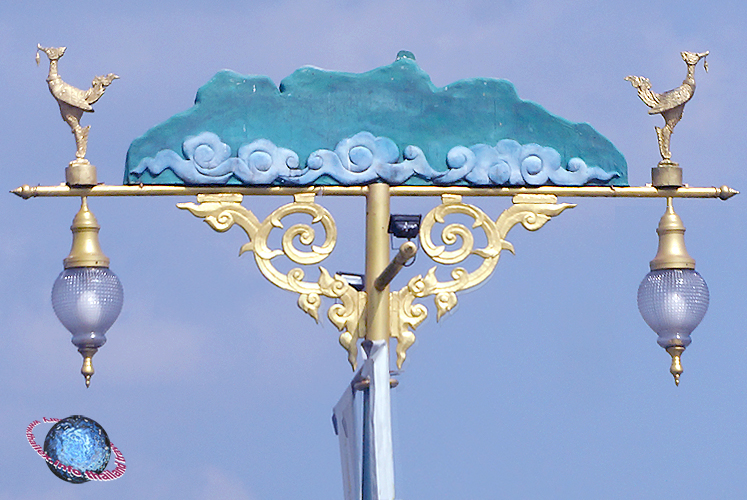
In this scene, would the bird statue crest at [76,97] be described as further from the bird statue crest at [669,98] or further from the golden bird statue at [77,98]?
the bird statue crest at [669,98]

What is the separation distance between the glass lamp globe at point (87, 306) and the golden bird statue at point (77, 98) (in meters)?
0.69

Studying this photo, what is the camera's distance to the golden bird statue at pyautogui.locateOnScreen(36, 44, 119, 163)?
15.6 metres

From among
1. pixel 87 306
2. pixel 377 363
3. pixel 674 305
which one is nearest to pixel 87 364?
pixel 87 306

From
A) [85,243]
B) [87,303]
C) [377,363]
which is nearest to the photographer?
[377,363]

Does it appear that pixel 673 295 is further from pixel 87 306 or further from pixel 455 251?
pixel 87 306

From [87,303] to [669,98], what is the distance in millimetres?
3541

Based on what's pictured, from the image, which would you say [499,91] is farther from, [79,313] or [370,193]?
[79,313]

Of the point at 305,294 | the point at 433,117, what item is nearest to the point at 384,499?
the point at 305,294

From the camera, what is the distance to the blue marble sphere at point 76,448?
15258mm

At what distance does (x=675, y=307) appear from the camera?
1578 cm

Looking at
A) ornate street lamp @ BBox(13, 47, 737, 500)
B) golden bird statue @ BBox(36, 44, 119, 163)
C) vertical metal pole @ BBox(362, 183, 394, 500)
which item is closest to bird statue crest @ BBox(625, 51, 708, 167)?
ornate street lamp @ BBox(13, 47, 737, 500)

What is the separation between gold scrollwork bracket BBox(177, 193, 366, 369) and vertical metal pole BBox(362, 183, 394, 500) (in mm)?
103

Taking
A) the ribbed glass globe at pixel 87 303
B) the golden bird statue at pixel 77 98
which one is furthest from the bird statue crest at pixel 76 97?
the ribbed glass globe at pixel 87 303

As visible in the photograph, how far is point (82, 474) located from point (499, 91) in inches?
125
